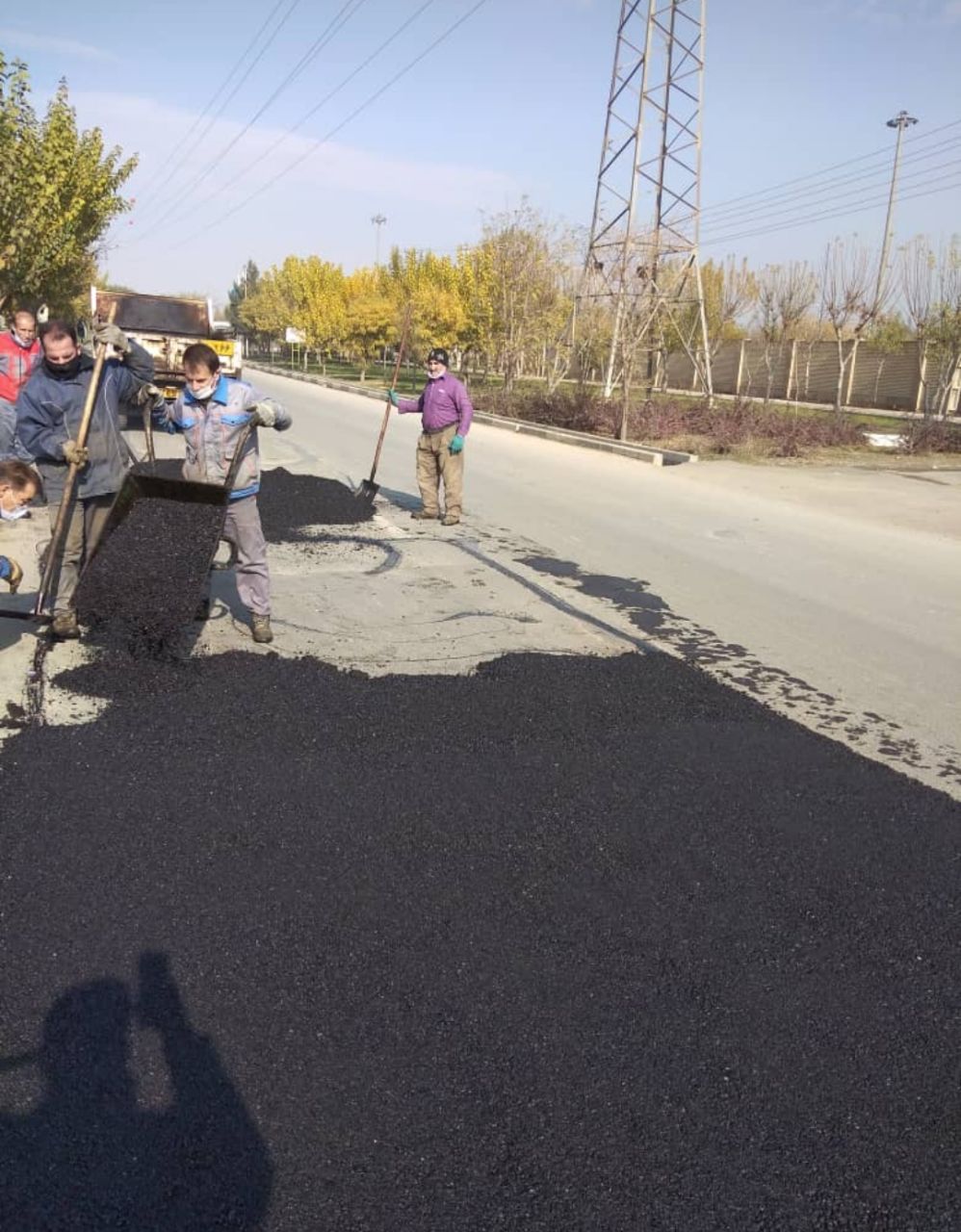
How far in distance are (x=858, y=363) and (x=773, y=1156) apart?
4235 centimetres

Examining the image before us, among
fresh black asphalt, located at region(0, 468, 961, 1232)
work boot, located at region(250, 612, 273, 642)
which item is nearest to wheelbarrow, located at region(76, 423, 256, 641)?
work boot, located at region(250, 612, 273, 642)

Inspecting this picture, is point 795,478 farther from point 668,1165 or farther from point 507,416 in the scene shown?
point 668,1165

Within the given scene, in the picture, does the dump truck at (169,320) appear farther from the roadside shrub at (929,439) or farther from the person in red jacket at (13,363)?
the roadside shrub at (929,439)

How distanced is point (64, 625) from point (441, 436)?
5.48 meters

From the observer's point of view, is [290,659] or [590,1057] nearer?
[590,1057]

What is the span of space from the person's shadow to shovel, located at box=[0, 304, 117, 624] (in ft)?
10.1

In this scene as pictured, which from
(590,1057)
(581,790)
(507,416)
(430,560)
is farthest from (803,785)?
(507,416)

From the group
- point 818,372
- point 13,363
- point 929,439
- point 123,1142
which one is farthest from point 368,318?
point 123,1142

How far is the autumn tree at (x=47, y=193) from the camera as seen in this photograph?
56.6ft

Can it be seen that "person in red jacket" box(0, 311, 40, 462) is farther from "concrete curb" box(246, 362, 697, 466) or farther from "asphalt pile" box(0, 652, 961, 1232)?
"concrete curb" box(246, 362, 697, 466)

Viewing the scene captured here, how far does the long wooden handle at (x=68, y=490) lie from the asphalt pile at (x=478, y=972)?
1.18m

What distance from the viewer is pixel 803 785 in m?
4.35

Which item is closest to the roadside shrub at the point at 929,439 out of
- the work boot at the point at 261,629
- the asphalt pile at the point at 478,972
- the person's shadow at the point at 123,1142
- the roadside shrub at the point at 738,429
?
the roadside shrub at the point at 738,429

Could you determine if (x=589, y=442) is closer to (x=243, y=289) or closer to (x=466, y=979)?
(x=466, y=979)
